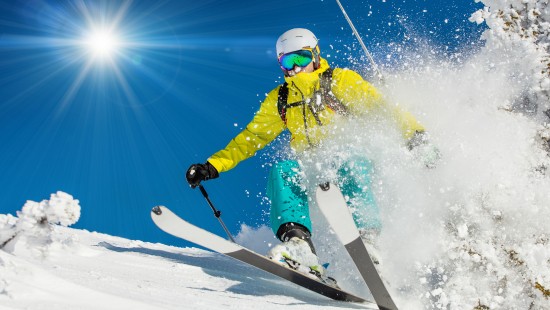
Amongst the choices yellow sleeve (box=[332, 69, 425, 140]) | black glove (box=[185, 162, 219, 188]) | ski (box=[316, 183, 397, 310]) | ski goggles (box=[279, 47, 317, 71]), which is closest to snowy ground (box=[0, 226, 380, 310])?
ski (box=[316, 183, 397, 310])

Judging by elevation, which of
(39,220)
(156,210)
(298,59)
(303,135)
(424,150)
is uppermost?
(298,59)

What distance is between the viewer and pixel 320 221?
17.4ft

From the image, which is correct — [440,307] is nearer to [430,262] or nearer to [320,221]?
[430,262]

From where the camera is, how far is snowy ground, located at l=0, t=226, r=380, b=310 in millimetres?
1702

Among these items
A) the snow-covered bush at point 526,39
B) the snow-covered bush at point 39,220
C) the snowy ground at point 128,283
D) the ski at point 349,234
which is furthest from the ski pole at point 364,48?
the snow-covered bush at point 39,220

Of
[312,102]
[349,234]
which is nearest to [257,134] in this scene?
[312,102]

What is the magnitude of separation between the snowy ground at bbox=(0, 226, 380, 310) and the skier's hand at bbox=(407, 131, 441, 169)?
1.88m

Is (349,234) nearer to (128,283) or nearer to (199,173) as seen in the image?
(128,283)

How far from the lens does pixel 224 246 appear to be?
3408 millimetres

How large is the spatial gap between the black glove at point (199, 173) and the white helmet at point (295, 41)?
5.36 feet

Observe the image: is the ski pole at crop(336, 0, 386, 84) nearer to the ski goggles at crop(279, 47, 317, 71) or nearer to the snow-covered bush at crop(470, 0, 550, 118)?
the ski goggles at crop(279, 47, 317, 71)

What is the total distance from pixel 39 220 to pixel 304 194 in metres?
2.80

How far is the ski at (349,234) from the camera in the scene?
9.46 feet

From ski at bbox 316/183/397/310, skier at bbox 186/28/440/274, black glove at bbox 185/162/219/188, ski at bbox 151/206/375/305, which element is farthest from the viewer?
black glove at bbox 185/162/219/188
